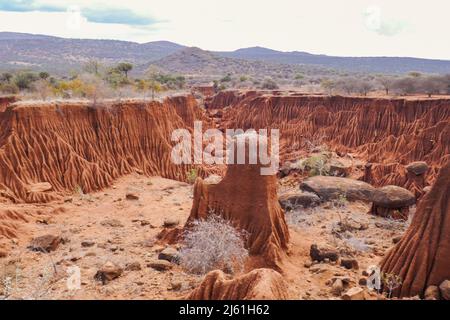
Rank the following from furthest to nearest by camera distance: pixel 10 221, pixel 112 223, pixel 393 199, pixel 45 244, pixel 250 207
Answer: pixel 393 199 → pixel 112 223 → pixel 10 221 → pixel 45 244 → pixel 250 207

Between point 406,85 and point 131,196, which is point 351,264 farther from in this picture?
point 406,85

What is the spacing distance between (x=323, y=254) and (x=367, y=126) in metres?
30.0

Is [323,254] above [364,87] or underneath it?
underneath

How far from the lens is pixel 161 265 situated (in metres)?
12.2

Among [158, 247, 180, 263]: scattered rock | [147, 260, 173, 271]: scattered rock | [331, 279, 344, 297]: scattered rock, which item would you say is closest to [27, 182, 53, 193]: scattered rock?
[158, 247, 180, 263]: scattered rock

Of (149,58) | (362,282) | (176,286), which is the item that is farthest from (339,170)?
(149,58)

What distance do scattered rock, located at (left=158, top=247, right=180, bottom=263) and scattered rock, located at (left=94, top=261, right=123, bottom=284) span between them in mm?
1545

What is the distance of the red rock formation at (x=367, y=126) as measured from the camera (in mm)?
31672

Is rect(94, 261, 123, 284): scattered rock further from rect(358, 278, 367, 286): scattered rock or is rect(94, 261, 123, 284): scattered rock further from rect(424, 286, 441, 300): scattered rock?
rect(424, 286, 441, 300): scattered rock

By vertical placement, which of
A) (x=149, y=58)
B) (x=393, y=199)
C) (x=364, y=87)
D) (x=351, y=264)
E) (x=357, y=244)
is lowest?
(x=357, y=244)

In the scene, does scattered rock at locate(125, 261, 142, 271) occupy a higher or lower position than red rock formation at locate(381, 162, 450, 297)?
lower

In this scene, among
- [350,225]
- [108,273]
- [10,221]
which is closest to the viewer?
[108,273]

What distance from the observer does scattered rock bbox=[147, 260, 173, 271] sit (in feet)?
40.0
